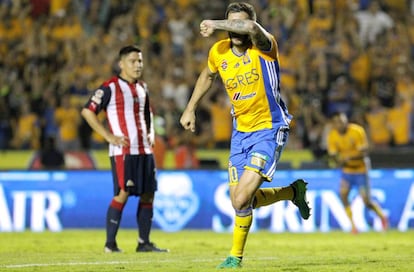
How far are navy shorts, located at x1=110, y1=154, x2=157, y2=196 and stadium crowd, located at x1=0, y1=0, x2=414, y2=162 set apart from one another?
26.1 feet

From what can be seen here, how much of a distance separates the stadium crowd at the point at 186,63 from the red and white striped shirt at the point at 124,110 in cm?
785

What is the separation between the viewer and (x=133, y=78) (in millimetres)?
14078

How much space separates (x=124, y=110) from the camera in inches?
554

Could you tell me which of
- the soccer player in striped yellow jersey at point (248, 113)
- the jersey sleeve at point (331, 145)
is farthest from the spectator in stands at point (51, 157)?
the soccer player in striped yellow jersey at point (248, 113)

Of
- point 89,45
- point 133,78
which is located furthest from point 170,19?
point 133,78

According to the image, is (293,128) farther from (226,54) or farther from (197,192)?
(226,54)

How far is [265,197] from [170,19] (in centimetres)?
1482

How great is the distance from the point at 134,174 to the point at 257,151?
335 cm

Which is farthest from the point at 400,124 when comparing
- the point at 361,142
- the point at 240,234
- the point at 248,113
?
the point at 240,234

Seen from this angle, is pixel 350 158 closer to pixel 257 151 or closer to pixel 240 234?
pixel 257 151

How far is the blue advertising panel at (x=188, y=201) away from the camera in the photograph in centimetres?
2095

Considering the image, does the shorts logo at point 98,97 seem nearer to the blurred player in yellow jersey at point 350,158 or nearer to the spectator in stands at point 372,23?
the blurred player in yellow jersey at point 350,158

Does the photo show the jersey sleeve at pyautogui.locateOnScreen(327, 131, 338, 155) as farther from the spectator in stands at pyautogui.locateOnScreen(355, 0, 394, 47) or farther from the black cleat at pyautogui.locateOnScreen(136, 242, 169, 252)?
the black cleat at pyautogui.locateOnScreen(136, 242, 169, 252)

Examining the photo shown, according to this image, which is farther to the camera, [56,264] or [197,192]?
[197,192]
